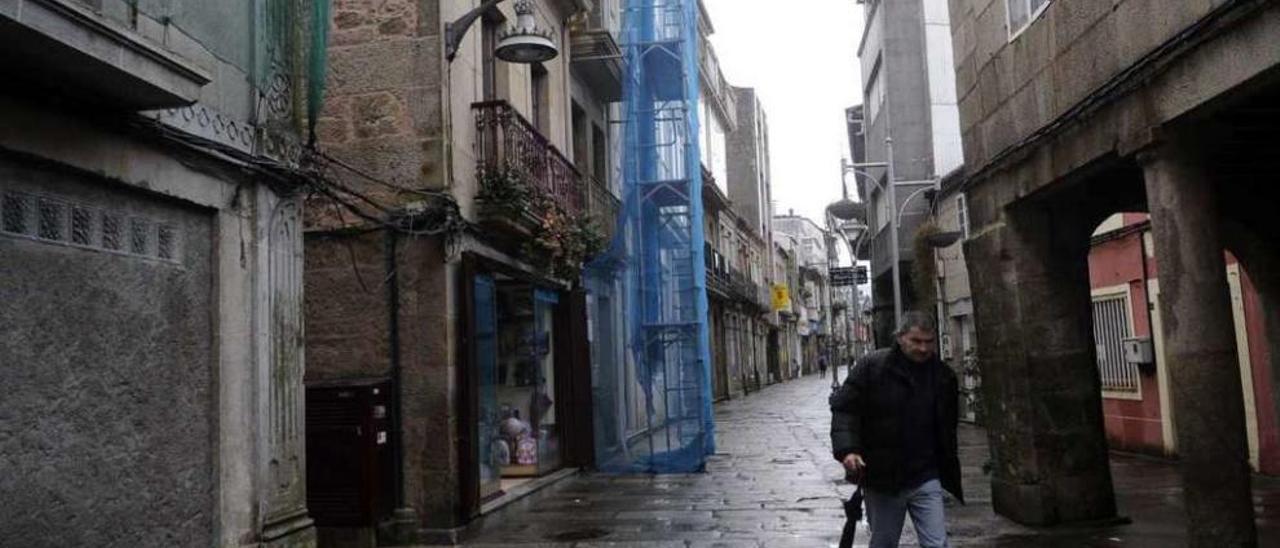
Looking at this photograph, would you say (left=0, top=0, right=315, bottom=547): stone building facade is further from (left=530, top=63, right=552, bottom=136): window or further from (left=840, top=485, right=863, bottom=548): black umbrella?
(left=530, top=63, right=552, bottom=136): window

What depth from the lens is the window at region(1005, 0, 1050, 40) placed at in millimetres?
8593

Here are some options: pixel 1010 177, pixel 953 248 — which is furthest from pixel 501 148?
pixel 953 248

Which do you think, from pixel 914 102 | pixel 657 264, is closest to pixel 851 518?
pixel 657 264

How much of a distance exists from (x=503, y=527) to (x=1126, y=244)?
9571 mm

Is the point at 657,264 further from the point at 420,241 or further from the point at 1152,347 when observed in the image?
the point at 1152,347

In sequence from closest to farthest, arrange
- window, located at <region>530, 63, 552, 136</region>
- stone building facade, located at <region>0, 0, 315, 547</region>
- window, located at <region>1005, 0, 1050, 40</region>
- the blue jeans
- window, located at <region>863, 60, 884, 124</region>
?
stone building facade, located at <region>0, 0, 315, 547</region> < the blue jeans < window, located at <region>1005, 0, 1050, 40</region> < window, located at <region>530, 63, 552, 136</region> < window, located at <region>863, 60, 884, 124</region>

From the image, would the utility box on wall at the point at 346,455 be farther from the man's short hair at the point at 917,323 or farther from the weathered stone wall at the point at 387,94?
the man's short hair at the point at 917,323

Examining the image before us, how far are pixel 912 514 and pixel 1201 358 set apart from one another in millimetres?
2310

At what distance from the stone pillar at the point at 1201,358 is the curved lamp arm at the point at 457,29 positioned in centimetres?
594

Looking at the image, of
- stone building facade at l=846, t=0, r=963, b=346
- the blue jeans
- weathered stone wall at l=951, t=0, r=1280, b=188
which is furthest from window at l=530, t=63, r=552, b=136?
stone building facade at l=846, t=0, r=963, b=346

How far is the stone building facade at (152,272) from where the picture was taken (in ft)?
15.5

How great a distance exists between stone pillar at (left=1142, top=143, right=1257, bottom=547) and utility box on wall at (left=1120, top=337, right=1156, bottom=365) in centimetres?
795

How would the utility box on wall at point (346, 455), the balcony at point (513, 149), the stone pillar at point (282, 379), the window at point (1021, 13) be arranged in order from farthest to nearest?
the balcony at point (513, 149) < the utility box on wall at point (346, 455) < the window at point (1021, 13) < the stone pillar at point (282, 379)

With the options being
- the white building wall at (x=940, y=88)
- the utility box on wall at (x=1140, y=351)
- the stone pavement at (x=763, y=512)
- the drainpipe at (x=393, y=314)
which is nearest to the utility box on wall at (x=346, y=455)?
the drainpipe at (x=393, y=314)
